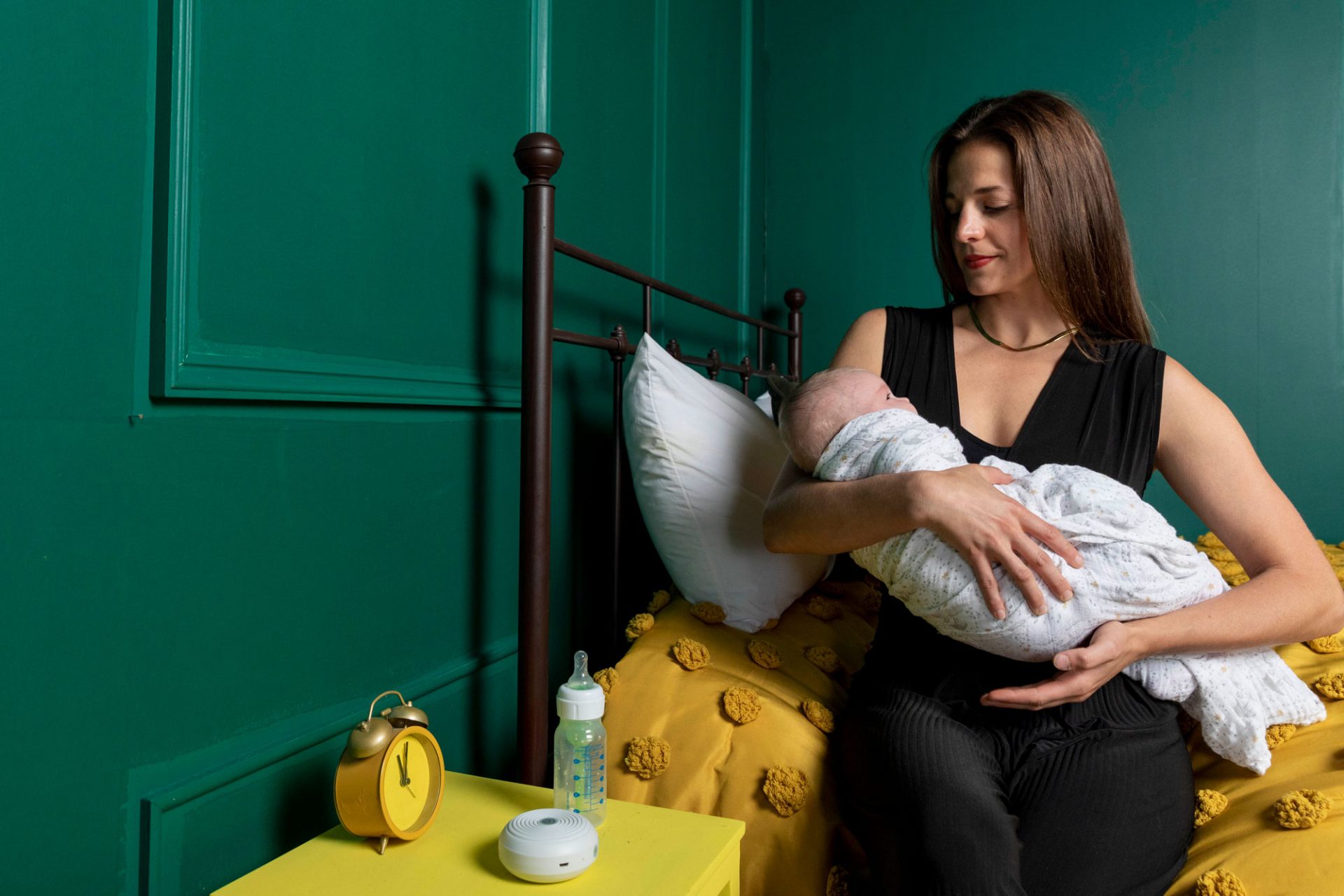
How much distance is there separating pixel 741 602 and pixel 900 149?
176 cm

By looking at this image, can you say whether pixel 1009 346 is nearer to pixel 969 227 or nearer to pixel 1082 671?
pixel 969 227

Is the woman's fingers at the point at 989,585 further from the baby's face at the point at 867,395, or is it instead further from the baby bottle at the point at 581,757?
the baby bottle at the point at 581,757

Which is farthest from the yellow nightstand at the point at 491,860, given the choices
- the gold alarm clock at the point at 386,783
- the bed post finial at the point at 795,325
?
the bed post finial at the point at 795,325

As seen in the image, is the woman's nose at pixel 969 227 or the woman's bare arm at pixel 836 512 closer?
the woman's bare arm at pixel 836 512

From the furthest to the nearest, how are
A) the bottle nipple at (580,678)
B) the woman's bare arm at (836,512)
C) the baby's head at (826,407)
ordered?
the baby's head at (826,407) → the woman's bare arm at (836,512) → the bottle nipple at (580,678)

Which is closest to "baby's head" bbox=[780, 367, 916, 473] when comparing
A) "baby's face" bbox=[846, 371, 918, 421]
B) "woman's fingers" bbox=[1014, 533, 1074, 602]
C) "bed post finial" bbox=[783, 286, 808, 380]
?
"baby's face" bbox=[846, 371, 918, 421]

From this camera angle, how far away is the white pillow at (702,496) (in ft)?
4.96

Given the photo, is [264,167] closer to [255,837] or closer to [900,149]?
[255,837]

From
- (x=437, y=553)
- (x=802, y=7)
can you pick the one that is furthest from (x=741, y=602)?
(x=802, y=7)

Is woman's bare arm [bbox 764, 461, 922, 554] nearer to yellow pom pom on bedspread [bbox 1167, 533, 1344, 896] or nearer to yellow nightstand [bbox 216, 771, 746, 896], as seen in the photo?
yellow nightstand [bbox 216, 771, 746, 896]

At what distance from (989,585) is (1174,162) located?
200cm

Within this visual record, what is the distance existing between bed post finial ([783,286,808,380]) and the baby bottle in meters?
1.82

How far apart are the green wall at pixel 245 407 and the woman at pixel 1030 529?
547mm

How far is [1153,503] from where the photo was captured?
260 centimetres
